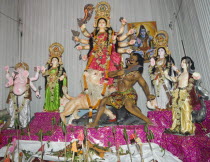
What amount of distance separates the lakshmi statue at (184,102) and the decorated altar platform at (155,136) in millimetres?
166

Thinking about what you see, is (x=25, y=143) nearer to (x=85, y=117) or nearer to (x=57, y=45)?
(x=85, y=117)

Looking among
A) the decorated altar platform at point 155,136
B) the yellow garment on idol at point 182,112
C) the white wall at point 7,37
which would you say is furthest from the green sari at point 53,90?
the yellow garment on idol at point 182,112

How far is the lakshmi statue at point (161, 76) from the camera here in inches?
158

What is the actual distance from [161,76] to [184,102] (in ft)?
4.49

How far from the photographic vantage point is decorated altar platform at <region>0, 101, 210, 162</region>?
2465 mm

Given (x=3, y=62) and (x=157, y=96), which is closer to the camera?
(x=157, y=96)

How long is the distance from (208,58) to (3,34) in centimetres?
511

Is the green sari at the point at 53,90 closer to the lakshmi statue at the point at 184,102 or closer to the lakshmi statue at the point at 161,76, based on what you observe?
the lakshmi statue at the point at 161,76

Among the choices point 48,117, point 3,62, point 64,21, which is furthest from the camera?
point 64,21

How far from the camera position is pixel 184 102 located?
2812 millimetres

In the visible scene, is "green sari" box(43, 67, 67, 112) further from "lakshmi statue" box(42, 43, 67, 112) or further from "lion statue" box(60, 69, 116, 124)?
"lion statue" box(60, 69, 116, 124)

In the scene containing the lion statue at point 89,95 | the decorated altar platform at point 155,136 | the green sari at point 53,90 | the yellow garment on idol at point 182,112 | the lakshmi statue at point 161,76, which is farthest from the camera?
the green sari at point 53,90

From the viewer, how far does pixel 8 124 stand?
Result: 157 inches

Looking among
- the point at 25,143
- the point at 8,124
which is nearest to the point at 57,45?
the point at 8,124
